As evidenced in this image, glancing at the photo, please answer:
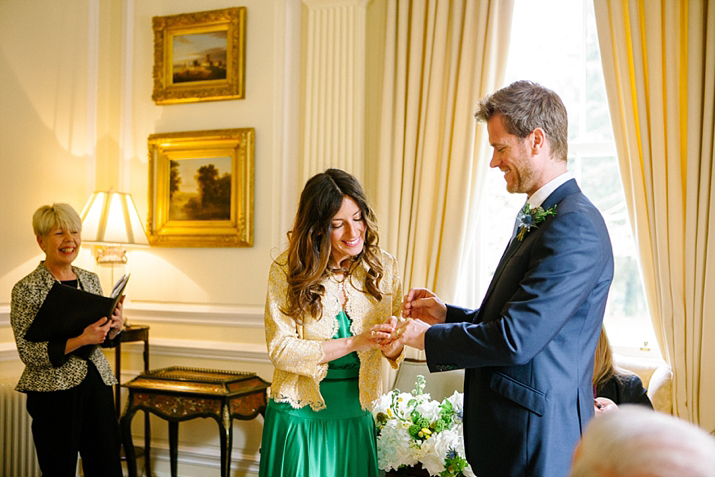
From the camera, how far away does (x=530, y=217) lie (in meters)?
2.34

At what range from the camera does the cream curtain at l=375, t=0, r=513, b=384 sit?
4.47m

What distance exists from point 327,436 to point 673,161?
8.80ft

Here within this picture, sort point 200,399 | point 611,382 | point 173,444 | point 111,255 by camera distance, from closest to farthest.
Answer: point 611,382
point 200,399
point 173,444
point 111,255

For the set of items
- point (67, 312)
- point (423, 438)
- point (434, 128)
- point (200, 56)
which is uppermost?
point (200, 56)

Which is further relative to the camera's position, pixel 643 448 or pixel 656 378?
pixel 656 378

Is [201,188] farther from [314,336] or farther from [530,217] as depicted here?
[530,217]

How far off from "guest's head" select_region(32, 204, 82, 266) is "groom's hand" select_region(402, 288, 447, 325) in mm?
2188

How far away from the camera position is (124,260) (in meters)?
5.06

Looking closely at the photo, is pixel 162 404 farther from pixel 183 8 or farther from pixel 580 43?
pixel 580 43

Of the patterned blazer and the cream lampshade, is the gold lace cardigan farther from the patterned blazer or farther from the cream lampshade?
the cream lampshade

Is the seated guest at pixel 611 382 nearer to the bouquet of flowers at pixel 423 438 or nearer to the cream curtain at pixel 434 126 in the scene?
the bouquet of flowers at pixel 423 438

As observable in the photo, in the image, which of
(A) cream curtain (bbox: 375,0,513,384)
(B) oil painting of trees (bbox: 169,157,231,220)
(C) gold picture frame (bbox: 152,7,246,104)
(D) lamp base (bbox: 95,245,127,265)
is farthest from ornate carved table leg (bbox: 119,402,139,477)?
A: (C) gold picture frame (bbox: 152,7,246,104)

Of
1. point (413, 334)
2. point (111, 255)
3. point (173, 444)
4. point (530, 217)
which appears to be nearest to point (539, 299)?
point (530, 217)

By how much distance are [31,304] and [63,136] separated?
171 centimetres
